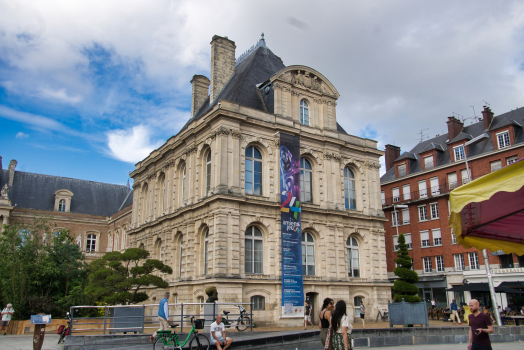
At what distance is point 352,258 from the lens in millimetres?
31141

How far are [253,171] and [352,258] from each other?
9.81 m

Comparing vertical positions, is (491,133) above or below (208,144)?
above

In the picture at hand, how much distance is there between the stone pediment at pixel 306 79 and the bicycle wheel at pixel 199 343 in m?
19.7

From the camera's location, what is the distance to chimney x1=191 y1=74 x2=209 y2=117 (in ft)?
126

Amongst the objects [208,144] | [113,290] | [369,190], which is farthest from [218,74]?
[113,290]

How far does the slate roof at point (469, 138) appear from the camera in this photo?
123 feet

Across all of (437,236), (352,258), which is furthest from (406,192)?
(352,258)

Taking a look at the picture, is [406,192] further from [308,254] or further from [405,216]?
[308,254]

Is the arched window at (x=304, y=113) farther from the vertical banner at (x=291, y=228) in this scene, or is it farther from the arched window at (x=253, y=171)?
the arched window at (x=253, y=171)

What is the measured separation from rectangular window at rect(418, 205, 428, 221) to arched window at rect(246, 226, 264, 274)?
22.2 m

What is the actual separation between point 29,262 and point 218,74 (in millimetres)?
18689

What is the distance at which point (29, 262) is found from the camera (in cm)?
Result: 2947

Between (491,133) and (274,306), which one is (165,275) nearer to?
(274,306)

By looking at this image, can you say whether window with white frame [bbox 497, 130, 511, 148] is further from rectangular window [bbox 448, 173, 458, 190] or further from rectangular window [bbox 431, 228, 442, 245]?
rectangular window [bbox 431, 228, 442, 245]
